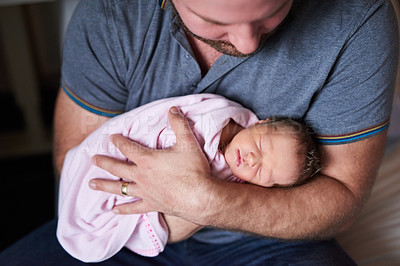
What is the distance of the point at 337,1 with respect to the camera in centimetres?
118

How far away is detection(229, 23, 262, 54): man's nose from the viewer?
3.22 ft

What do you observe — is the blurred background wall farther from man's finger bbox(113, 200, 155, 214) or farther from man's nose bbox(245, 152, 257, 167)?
man's nose bbox(245, 152, 257, 167)

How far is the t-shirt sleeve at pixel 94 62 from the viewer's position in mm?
1226

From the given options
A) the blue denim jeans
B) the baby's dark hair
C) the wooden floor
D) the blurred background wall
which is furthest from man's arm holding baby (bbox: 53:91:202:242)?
the blurred background wall

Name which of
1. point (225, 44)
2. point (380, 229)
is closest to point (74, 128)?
point (225, 44)

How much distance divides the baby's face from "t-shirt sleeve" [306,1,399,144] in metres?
0.14

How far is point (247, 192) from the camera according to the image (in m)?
1.19

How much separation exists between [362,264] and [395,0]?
1135 millimetres

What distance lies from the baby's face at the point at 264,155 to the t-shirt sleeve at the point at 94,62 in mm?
414

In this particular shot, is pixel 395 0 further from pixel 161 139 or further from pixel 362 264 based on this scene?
pixel 161 139

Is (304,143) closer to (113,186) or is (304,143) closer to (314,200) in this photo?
(314,200)

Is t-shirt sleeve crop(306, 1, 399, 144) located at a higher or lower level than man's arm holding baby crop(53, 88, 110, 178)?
higher

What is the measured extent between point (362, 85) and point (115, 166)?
0.74m

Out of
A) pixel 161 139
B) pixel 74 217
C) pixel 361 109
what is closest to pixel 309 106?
pixel 361 109
